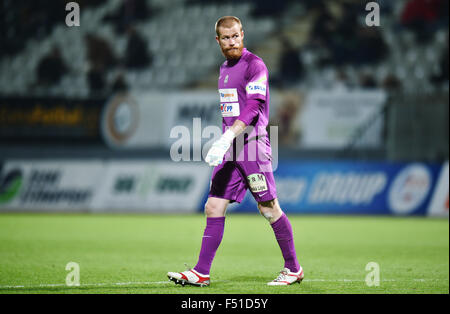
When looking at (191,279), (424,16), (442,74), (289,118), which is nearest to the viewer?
(191,279)

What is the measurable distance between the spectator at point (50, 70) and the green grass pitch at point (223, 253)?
6483 millimetres

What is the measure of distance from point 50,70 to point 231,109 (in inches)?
651

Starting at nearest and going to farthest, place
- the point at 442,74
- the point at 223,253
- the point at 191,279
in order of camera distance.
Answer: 1. the point at 191,279
2. the point at 223,253
3. the point at 442,74

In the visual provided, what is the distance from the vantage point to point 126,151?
1930 cm

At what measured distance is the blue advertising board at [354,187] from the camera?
1692 centimetres

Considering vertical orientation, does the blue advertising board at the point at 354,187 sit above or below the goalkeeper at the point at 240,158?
below

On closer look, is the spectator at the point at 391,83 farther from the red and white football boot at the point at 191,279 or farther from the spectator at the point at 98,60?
the red and white football boot at the point at 191,279

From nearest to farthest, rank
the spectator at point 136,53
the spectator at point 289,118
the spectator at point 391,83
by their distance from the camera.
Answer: the spectator at point 289,118
the spectator at point 391,83
the spectator at point 136,53

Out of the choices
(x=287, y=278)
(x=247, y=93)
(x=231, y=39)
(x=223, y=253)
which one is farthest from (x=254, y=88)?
(x=223, y=253)

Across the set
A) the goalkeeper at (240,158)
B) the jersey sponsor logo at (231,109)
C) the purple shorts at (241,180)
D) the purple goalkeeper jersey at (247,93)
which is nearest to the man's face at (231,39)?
the goalkeeper at (240,158)

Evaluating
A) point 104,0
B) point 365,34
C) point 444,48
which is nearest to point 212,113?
A: point 365,34

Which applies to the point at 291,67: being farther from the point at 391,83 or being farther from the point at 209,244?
the point at 209,244

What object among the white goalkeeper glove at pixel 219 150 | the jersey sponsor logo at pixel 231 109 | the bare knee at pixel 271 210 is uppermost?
the jersey sponsor logo at pixel 231 109

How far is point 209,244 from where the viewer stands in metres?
6.44
